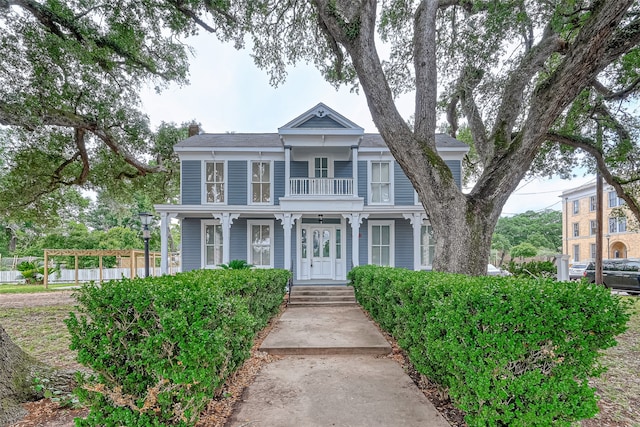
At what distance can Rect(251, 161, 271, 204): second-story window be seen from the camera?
11725 millimetres

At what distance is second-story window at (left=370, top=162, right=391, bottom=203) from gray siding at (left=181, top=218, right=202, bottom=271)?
674 centimetres

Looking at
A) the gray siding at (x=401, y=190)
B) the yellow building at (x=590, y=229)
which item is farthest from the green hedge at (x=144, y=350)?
the yellow building at (x=590, y=229)

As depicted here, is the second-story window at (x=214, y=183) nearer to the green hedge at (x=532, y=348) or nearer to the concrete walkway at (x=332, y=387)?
the concrete walkway at (x=332, y=387)

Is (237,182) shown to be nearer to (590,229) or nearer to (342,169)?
(342,169)

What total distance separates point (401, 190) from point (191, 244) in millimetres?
8261

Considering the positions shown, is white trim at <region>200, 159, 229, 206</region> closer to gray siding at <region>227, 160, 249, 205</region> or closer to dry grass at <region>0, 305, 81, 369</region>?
gray siding at <region>227, 160, 249, 205</region>

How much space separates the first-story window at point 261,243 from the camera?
38.5 feet

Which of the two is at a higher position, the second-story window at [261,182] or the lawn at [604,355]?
the second-story window at [261,182]

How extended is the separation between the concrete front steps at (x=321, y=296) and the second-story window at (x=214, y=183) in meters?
4.58

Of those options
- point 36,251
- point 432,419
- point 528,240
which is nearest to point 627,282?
point 432,419

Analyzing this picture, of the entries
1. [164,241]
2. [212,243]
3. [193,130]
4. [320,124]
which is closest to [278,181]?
[320,124]

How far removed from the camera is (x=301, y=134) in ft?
35.0

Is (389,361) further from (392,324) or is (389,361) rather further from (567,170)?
(567,170)

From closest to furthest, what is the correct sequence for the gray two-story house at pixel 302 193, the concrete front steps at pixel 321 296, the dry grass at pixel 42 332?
the dry grass at pixel 42 332 < the concrete front steps at pixel 321 296 < the gray two-story house at pixel 302 193
